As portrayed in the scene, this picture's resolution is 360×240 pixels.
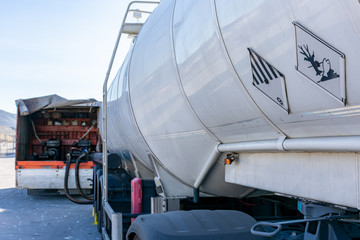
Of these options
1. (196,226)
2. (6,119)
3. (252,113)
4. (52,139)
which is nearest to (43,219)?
(52,139)

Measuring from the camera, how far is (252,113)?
→ 209cm

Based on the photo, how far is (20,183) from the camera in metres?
10.8

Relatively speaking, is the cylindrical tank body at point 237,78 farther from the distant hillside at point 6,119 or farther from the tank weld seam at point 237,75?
the distant hillside at point 6,119

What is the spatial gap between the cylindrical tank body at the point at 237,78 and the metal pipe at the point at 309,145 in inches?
1.4

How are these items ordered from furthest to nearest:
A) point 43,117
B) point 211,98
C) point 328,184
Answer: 1. point 43,117
2. point 211,98
3. point 328,184

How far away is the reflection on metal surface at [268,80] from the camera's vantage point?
1.78 m

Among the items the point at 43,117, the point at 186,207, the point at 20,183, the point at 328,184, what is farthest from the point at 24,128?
the point at 328,184

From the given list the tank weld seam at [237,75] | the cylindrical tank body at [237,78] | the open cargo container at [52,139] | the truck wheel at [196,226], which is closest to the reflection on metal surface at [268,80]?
the cylindrical tank body at [237,78]

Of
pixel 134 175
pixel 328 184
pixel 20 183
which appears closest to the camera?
pixel 328 184

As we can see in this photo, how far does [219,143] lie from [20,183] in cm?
953

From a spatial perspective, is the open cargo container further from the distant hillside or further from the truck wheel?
the distant hillside

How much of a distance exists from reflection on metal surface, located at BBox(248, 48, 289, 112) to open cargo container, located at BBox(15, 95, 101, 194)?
922 cm

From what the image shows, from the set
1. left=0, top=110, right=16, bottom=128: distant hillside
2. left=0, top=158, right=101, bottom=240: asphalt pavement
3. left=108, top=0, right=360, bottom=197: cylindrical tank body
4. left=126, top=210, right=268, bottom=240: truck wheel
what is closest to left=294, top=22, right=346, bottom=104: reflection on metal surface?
left=108, top=0, right=360, bottom=197: cylindrical tank body

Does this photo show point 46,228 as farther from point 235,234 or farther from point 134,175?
point 235,234
